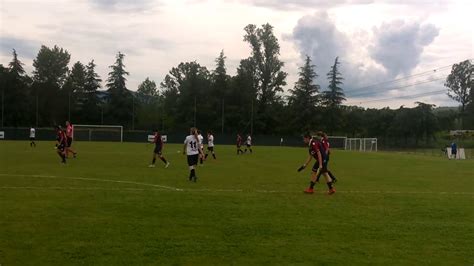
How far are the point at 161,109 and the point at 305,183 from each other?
3588 inches

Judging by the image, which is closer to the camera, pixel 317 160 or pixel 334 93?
pixel 317 160

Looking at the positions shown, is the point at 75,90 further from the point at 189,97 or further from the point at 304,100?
the point at 304,100

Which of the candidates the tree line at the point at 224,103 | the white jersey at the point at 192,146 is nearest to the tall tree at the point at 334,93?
the tree line at the point at 224,103

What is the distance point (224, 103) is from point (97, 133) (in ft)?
99.6

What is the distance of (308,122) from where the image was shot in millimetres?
97938

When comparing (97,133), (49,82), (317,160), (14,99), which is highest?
(49,82)

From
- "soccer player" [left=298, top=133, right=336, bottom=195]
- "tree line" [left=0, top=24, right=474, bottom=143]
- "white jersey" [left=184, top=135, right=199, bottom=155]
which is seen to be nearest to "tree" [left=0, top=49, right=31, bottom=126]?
"tree line" [left=0, top=24, right=474, bottom=143]

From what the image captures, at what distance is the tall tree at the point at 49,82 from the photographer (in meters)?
92.4

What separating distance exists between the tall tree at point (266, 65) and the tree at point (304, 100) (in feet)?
10.7

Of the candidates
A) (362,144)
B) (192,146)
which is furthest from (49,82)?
(192,146)

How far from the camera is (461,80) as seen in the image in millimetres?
117312

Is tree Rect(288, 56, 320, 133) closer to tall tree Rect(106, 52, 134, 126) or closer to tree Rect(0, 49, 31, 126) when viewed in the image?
tall tree Rect(106, 52, 134, 126)

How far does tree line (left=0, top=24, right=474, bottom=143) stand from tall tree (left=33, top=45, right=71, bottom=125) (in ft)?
0.58

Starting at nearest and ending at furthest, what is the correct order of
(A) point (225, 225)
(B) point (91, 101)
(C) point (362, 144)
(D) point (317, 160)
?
(A) point (225, 225) < (D) point (317, 160) < (C) point (362, 144) < (B) point (91, 101)
